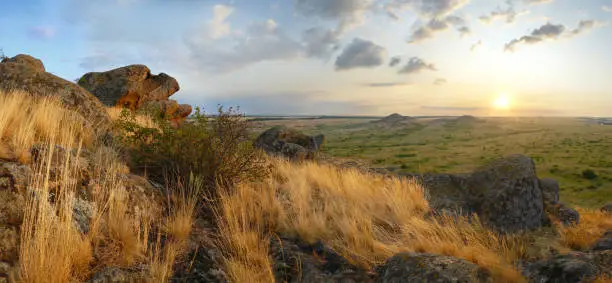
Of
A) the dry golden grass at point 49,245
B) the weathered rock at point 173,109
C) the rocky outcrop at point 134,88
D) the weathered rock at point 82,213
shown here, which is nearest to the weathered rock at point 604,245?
the dry golden grass at point 49,245

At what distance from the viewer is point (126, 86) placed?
15492mm

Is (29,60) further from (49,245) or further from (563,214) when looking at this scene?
(563,214)

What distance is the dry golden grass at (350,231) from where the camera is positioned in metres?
3.70

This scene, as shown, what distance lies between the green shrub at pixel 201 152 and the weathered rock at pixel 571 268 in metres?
4.34

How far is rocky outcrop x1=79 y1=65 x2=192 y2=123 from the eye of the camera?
1534cm

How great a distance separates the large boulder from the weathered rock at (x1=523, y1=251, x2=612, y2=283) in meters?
8.07

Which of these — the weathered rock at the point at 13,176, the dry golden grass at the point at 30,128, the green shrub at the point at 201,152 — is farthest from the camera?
the green shrub at the point at 201,152

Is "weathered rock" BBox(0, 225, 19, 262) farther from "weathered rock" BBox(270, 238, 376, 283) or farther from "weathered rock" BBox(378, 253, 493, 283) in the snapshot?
"weathered rock" BBox(378, 253, 493, 283)

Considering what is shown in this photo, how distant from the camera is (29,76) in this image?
827 cm

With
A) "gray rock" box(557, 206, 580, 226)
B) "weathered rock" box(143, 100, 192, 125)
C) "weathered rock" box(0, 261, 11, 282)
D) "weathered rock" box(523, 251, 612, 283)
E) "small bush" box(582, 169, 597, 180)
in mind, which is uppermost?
"weathered rock" box(143, 100, 192, 125)

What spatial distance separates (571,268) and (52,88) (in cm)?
1018

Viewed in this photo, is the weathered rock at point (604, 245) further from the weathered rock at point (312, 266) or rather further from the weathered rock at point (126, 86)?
the weathered rock at point (126, 86)

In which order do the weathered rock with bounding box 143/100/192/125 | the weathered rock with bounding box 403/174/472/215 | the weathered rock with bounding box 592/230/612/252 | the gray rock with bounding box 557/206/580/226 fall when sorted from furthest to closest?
the weathered rock with bounding box 143/100/192/125
the gray rock with bounding box 557/206/580/226
the weathered rock with bounding box 403/174/472/215
the weathered rock with bounding box 592/230/612/252

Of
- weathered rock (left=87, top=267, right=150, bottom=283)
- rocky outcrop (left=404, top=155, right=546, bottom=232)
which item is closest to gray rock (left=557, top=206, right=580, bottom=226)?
rocky outcrop (left=404, top=155, right=546, bottom=232)
